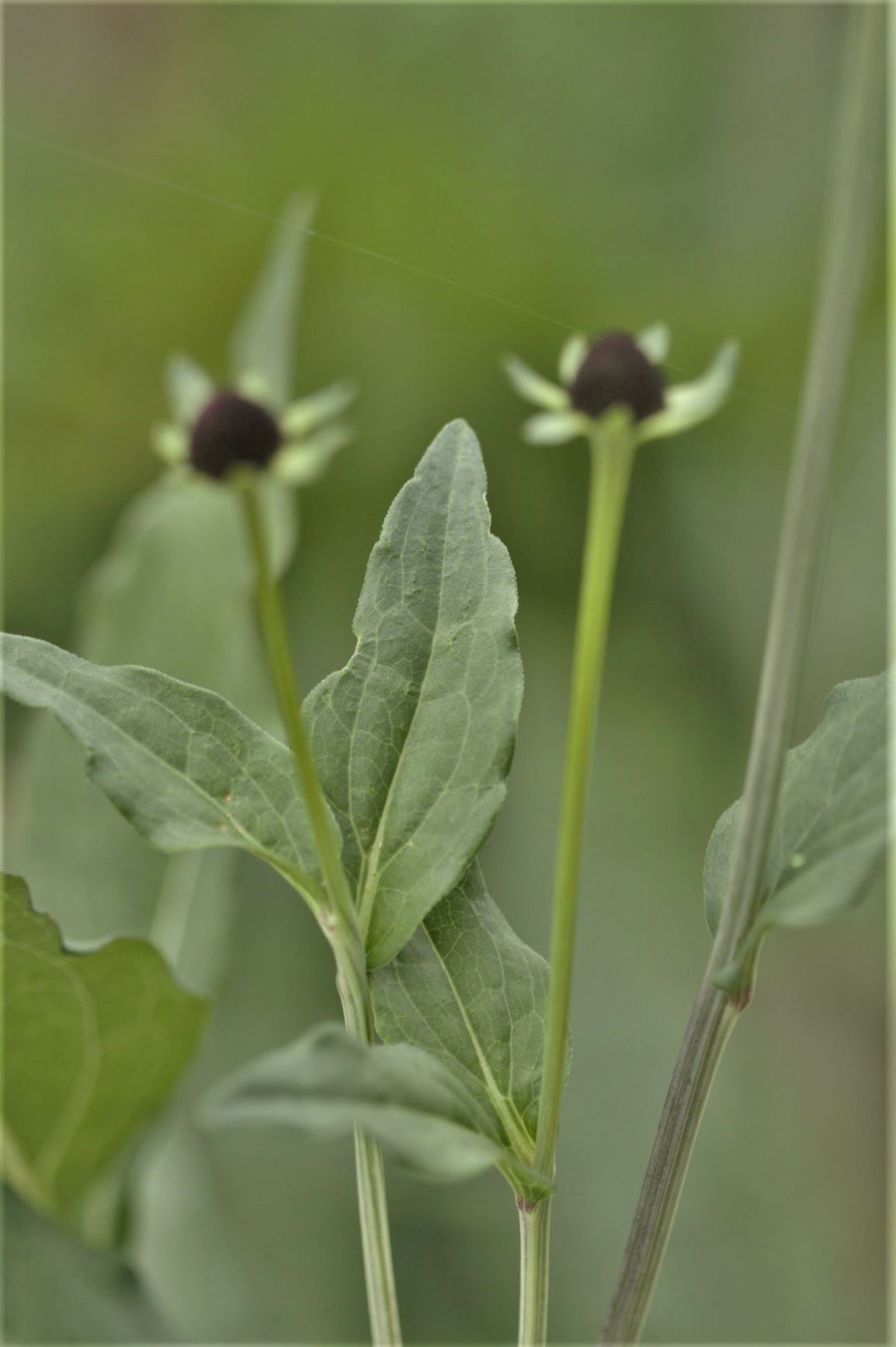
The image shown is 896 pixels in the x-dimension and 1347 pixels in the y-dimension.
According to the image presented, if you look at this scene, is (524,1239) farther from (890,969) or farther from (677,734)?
(890,969)

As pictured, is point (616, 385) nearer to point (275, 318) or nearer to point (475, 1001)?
point (475, 1001)

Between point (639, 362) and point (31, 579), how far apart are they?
421 millimetres

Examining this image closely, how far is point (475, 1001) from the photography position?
167 mm

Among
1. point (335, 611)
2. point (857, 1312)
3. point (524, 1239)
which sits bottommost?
point (857, 1312)

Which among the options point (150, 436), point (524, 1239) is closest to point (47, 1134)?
point (524, 1239)

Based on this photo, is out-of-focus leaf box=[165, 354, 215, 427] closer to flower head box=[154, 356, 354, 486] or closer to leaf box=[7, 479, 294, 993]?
flower head box=[154, 356, 354, 486]

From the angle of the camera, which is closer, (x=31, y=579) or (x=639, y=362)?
(x=639, y=362)

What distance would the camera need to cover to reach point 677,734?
0.44 metres

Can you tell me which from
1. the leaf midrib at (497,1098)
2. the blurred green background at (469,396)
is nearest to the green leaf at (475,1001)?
the leaf midrib at (497,1098)

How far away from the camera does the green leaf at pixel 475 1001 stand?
16cm

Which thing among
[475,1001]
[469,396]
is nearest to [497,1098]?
[475,1001]

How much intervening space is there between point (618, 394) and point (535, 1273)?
103 millimetres

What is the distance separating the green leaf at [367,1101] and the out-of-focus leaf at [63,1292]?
0.06 meters

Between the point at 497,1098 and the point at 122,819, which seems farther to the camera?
the point at 122,819
